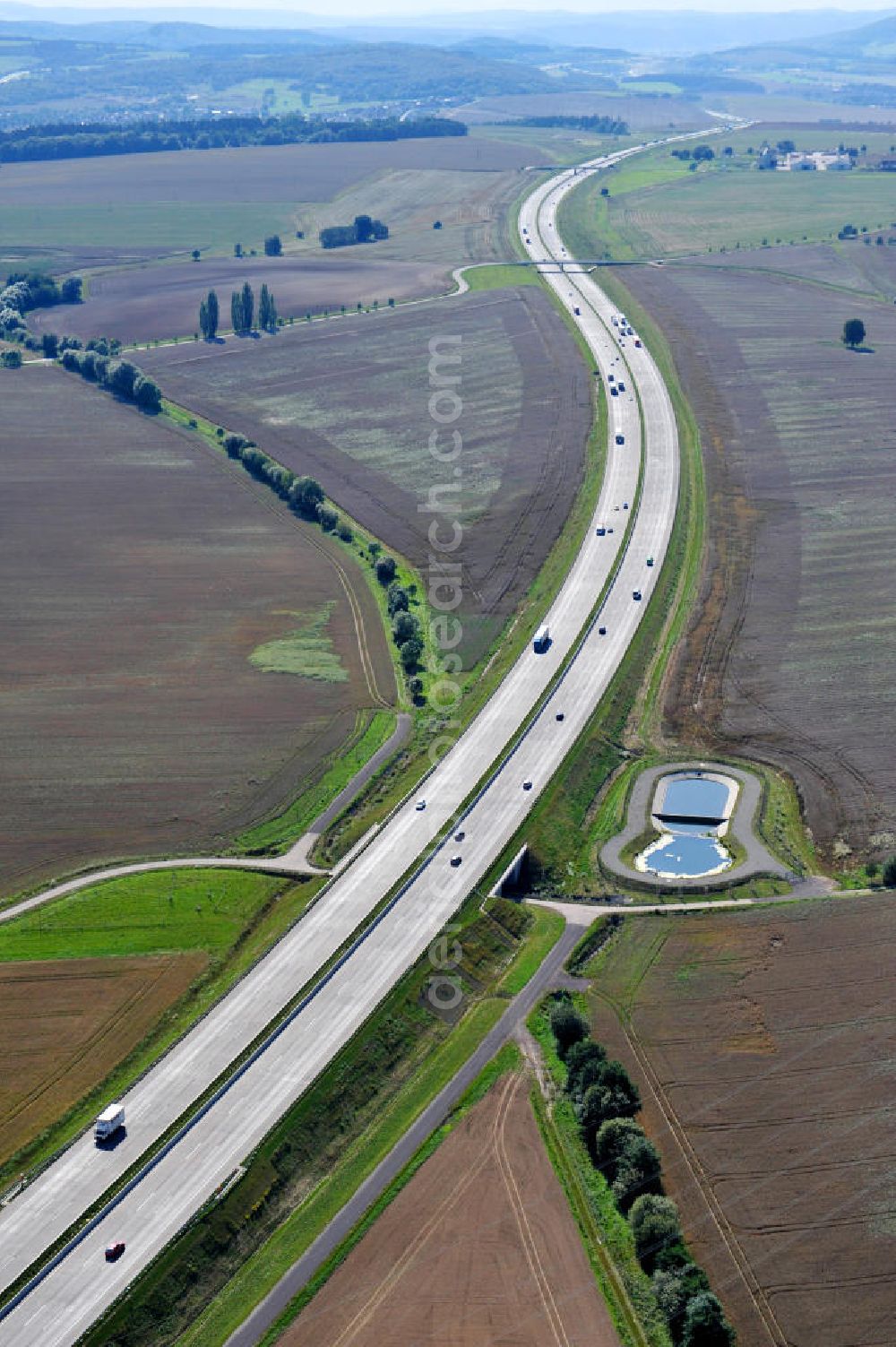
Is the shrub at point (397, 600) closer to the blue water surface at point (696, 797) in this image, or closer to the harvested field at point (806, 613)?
the harvested field at point (806, 613)

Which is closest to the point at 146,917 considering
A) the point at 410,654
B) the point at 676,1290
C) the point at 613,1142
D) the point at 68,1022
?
the point at 68,1022

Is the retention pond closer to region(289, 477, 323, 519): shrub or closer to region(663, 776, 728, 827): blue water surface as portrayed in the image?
region(663, 776, 728, 827): blue water surface

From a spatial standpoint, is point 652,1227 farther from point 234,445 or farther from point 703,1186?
point 234,445

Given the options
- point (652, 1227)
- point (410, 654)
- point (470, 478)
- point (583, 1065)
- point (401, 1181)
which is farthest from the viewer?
point (470, 478)

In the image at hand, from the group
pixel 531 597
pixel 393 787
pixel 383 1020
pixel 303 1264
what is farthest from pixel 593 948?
pixel 531 597

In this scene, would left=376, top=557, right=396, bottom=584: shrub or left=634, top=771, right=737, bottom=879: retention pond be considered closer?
left=634, top=771, right=737, bottom=879: retention pond

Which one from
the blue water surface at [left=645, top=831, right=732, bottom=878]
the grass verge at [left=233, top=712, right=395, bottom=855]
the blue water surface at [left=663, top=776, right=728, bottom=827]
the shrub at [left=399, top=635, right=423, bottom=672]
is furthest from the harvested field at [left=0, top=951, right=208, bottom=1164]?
the shrub at [left=399, top=635, right=423, bottom=672]

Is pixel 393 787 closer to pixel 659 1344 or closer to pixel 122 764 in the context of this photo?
pixel 122 764
